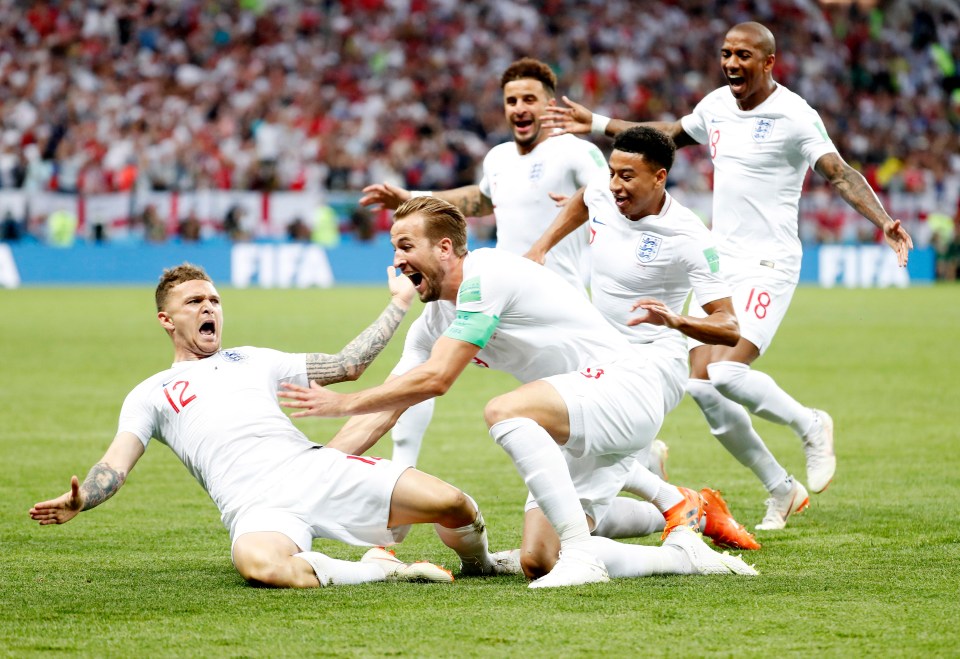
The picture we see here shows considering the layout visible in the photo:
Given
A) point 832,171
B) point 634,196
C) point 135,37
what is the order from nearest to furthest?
point 634,196
point 832,171
point 135,37

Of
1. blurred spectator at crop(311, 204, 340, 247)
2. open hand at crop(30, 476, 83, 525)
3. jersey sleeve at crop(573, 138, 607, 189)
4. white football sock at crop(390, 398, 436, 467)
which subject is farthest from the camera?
blurred spectator at crop(311, 204, 340, 247)

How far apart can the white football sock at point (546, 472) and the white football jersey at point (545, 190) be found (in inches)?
105

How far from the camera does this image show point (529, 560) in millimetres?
5547

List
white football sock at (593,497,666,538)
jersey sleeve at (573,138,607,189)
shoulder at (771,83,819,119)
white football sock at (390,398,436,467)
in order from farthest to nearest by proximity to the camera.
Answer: jersey sleeve at (573,138,607,189)
shoulder at (771,83,819,119)
white football sock at (390,398,436,467)
white football sock at (593,497,666,538)

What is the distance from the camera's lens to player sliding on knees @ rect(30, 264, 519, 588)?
17.6 feet

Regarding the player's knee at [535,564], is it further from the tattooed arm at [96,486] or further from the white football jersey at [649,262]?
the tattooed arm at [96,486]

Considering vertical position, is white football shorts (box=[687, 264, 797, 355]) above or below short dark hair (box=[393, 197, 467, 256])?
below

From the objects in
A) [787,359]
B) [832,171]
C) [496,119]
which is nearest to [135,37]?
[496,119]

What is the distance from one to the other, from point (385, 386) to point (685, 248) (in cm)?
176

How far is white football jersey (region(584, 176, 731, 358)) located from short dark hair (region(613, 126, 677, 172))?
326 millimetres

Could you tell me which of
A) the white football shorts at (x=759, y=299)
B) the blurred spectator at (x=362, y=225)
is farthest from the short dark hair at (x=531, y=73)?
the blurred spectator at (x=362, y=225)

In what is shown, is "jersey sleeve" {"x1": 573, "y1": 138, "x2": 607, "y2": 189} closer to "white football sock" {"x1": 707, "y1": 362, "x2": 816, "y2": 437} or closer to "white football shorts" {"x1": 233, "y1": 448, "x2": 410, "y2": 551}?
"white football sock" {"x1": 707, "y1": 362, "x2": 816, "y2": 437}

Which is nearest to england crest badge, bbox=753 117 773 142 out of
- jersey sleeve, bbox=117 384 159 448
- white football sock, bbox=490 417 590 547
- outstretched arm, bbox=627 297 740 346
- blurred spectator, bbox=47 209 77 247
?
outstretched arm, bbox=627 297 740 346

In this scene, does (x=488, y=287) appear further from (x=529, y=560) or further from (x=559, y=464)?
(x=529, y=560)
